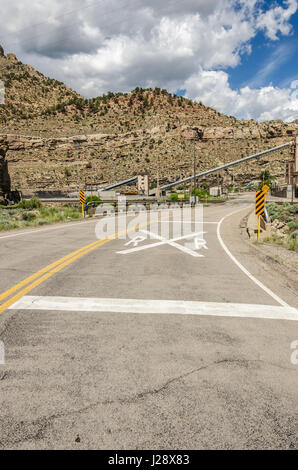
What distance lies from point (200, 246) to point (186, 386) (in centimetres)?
898

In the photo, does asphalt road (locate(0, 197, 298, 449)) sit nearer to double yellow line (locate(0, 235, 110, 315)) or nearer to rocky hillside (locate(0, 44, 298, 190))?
Result: double yellow line (locate(0, 235, 110, 315))

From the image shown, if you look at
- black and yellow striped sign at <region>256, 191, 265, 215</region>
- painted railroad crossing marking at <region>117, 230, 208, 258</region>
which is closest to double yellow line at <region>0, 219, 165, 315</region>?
painted railroad crossing marking at <region>117, 230, 208, 258</region>

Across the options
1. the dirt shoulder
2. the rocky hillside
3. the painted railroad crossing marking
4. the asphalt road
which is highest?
the rocky hillside

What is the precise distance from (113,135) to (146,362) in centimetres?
11735

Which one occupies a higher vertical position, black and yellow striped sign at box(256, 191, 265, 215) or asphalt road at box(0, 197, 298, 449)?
black and yellow striped sign at box(256, 191, 265, 215)

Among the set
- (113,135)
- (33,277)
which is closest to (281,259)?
(33,277)

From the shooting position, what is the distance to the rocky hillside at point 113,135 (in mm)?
99188

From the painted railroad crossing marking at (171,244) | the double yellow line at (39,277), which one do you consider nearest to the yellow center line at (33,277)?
the double yellow line at (39,277)

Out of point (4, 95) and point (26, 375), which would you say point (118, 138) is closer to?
point (4, 95)

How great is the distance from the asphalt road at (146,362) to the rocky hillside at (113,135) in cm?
8525

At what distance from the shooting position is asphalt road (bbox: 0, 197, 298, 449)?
2295 millimetres

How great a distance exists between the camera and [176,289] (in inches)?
234

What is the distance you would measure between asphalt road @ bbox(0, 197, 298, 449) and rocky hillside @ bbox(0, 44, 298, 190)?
280 ft

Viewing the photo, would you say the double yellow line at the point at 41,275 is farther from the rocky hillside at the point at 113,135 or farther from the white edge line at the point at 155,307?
the rocky hillside at the point at 113,135
